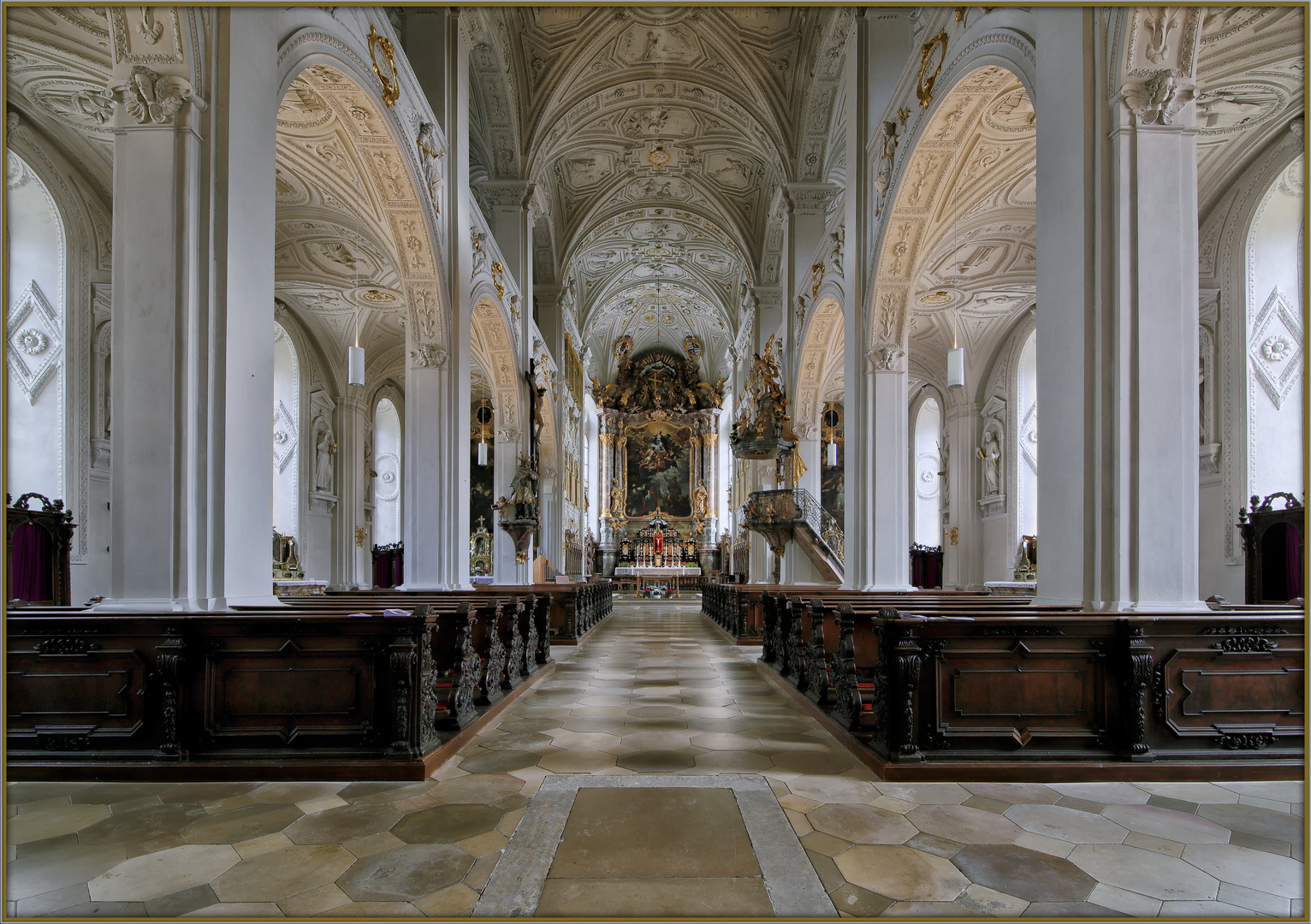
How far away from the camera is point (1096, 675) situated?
404 centimetres

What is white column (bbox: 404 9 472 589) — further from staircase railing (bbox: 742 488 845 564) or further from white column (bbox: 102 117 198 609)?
staircase railing (bbox: 742 488 845 564)

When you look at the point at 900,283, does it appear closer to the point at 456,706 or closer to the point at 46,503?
the point at 456,706

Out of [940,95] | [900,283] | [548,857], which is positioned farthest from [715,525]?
[548,857]

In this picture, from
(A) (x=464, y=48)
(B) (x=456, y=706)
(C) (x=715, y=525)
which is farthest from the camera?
(C) (x=715, y=525)

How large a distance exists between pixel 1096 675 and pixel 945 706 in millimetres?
784

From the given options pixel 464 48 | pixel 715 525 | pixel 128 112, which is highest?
pixel 464 48

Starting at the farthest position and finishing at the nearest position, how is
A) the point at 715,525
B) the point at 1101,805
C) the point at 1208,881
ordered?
the point at 715,525, the point at 1101,805, the point at 1208,881

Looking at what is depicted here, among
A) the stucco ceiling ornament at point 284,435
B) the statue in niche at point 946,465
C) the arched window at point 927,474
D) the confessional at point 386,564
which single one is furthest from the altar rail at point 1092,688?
the confessional at point 386,564

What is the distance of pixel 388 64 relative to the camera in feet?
25.9

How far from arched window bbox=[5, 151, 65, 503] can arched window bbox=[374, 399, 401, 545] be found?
1228cm

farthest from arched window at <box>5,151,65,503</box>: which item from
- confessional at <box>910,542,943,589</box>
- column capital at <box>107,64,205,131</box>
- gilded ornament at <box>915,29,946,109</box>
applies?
confessional at <box>910,542,943,589</box>

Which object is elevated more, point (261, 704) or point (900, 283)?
point (900, 283)

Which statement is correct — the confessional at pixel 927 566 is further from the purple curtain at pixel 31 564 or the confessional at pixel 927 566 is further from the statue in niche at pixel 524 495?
the purple curtain at pixel 31 564

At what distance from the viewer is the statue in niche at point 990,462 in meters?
18.8
